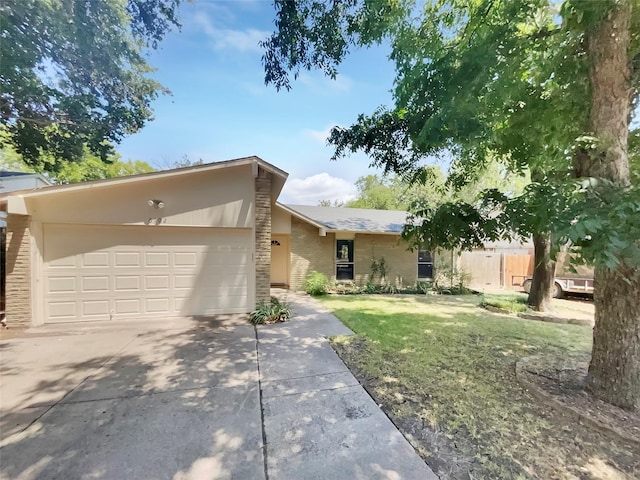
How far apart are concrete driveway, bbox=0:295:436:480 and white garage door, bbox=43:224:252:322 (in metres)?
1.45

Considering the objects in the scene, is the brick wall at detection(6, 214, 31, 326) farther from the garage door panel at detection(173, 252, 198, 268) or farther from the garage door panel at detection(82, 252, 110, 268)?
the garage door panel at detection(173, 252, 198, 268)

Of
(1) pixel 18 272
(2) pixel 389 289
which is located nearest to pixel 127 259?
(1) pixel 18 272

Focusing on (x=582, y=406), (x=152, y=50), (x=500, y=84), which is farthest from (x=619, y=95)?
(x=152, y=50)

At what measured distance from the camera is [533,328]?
6.96m

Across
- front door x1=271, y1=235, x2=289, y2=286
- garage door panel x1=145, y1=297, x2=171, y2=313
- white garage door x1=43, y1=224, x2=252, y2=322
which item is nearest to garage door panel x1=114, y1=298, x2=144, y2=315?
white garage door x1=43, y1=224, x2=252, y2=322

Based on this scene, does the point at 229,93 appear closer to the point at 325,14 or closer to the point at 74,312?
the point at 325,14

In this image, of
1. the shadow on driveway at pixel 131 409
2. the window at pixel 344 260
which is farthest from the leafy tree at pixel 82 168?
the shadow on driveway at pixel 131 409

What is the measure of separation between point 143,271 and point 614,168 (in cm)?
892

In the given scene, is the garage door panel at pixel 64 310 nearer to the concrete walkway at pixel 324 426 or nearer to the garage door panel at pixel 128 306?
the garage door panel at pixel 128 306

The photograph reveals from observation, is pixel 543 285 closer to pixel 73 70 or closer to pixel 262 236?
pixel 262 236

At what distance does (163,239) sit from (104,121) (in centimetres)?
818

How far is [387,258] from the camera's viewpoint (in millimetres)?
13461

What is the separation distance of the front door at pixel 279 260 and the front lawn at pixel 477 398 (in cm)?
653

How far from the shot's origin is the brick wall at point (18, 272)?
20.7ft
